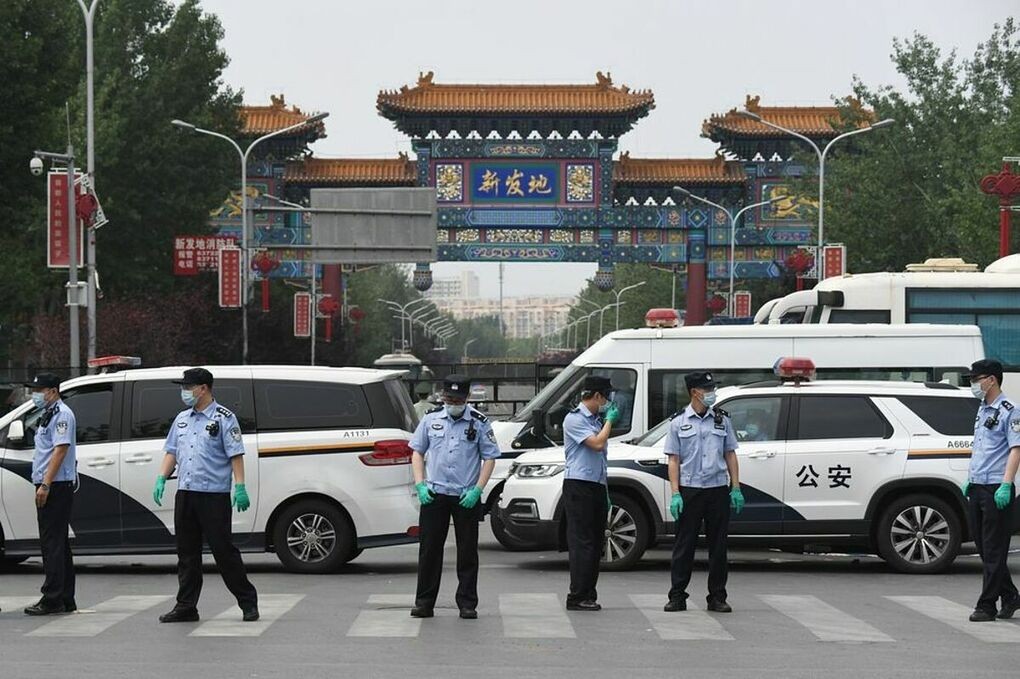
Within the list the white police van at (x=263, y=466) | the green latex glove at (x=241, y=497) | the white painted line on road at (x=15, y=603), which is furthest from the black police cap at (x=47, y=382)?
the white police van at (x=263, y=466)

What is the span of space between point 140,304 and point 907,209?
23964 mm

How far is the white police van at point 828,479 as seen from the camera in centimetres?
1608

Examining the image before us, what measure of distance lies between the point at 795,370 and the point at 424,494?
6.29m

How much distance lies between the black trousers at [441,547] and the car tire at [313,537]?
11.7ft

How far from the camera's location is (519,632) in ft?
39.0

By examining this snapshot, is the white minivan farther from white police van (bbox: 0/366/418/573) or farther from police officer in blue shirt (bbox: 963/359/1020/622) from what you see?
police officer in blue shirt (bbox: 963/359/1020/622)

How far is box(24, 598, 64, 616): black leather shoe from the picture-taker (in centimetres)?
1281

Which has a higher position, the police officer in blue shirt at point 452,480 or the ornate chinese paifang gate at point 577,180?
the ornate chinese paifang gate at point 577,180

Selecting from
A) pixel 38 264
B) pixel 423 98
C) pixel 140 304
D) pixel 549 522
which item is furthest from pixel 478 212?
pixel 549 522

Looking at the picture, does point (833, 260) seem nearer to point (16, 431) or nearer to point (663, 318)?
point (663, 318)

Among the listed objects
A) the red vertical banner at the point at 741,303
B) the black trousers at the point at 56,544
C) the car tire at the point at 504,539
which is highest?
the red vertical banner at the point at 741,303

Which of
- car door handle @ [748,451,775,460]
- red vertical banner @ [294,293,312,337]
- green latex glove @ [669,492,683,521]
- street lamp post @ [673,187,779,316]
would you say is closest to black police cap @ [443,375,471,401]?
green latex glove @ [669,492,683,521]

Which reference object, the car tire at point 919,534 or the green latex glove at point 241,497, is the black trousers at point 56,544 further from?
the car tire at point 919,534

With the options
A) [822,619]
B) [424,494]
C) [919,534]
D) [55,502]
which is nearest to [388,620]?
[424,494]
